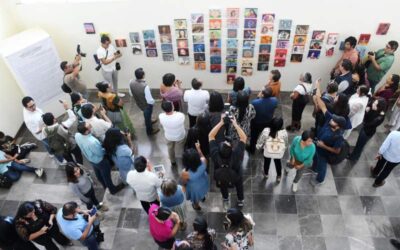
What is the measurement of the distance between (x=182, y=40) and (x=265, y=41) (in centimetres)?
160

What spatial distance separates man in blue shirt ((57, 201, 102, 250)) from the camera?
151 inches

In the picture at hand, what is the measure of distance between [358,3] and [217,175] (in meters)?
3.90

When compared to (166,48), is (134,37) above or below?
above

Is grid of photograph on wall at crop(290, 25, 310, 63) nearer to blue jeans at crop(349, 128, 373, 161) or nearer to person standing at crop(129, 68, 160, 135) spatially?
blue jeans at crop(349, 128, 373, 161)

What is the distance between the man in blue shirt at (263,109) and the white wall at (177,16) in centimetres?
181

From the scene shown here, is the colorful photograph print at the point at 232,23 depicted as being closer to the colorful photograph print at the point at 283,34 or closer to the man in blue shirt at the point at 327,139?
the colorful photograph print at the point at 283,34

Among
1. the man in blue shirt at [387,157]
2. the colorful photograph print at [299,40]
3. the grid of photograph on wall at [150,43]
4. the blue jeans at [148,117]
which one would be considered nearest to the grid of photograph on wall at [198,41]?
the grid of photograph on wall at [150,43]

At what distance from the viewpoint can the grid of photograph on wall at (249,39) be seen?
5.98 metres

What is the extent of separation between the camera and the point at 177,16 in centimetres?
618

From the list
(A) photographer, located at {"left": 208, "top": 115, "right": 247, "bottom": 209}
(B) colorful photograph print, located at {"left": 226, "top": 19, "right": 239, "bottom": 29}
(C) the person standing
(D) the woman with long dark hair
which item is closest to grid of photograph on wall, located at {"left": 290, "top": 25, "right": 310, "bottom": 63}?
(B) colorful photograph print, located at {"left": 226, "top": 19, "right": 239, "bottom": 29}

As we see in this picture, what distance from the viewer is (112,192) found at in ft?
18.0

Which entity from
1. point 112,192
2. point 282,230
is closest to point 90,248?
point 112,192

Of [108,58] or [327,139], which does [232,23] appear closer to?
[108,58]

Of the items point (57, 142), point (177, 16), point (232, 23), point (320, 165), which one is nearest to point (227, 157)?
point (320, 165)
